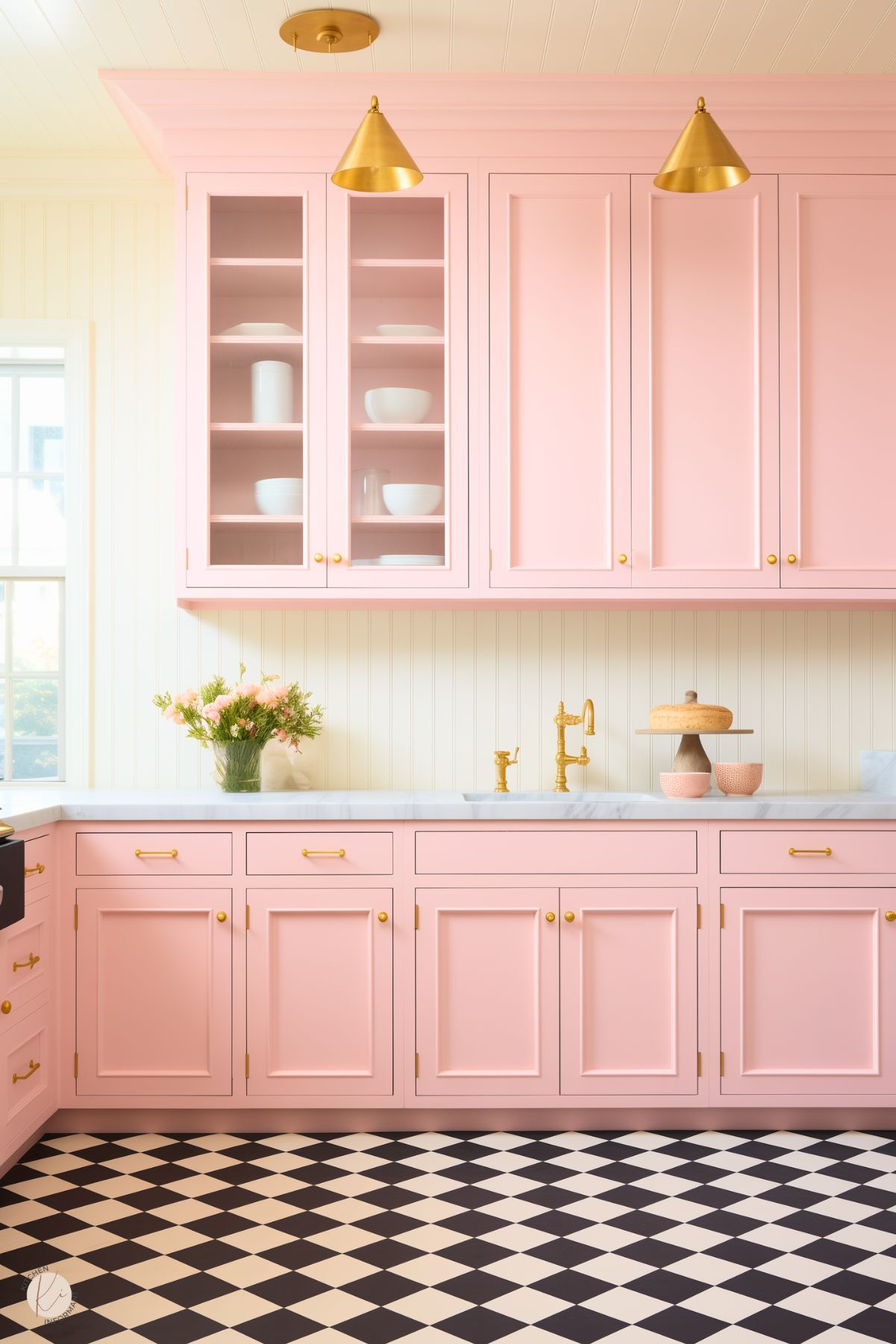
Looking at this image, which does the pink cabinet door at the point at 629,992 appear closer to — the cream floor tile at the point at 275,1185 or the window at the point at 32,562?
the cream floor tile at the point at 275,1185

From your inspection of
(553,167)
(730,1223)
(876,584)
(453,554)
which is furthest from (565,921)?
(553,167)

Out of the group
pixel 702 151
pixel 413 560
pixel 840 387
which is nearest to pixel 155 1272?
pixel 413 560

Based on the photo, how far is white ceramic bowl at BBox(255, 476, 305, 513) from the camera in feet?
10.4

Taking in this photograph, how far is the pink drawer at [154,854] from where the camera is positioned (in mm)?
2992

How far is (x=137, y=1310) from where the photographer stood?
207 cm

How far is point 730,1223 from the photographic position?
95.3 inches

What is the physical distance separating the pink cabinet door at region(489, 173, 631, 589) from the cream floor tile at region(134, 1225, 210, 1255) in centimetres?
181

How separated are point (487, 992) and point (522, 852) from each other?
37 centimetres

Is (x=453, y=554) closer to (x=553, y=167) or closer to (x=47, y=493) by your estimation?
(x=553, y=167)

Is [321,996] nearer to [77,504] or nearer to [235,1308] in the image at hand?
[235,1308]

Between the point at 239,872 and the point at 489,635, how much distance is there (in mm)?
1089

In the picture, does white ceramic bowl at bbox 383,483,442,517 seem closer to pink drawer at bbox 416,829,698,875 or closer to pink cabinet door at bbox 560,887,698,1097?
pink drawer at bbox 416,829,698,875

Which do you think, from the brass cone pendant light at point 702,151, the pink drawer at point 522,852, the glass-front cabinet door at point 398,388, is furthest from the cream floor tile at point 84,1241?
the brass cone pendant light at point 702,151

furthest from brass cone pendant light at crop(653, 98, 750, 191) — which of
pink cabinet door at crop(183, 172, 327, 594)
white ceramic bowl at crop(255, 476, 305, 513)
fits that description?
white ceramic bowl at crop(255, 476, 305, 513)
